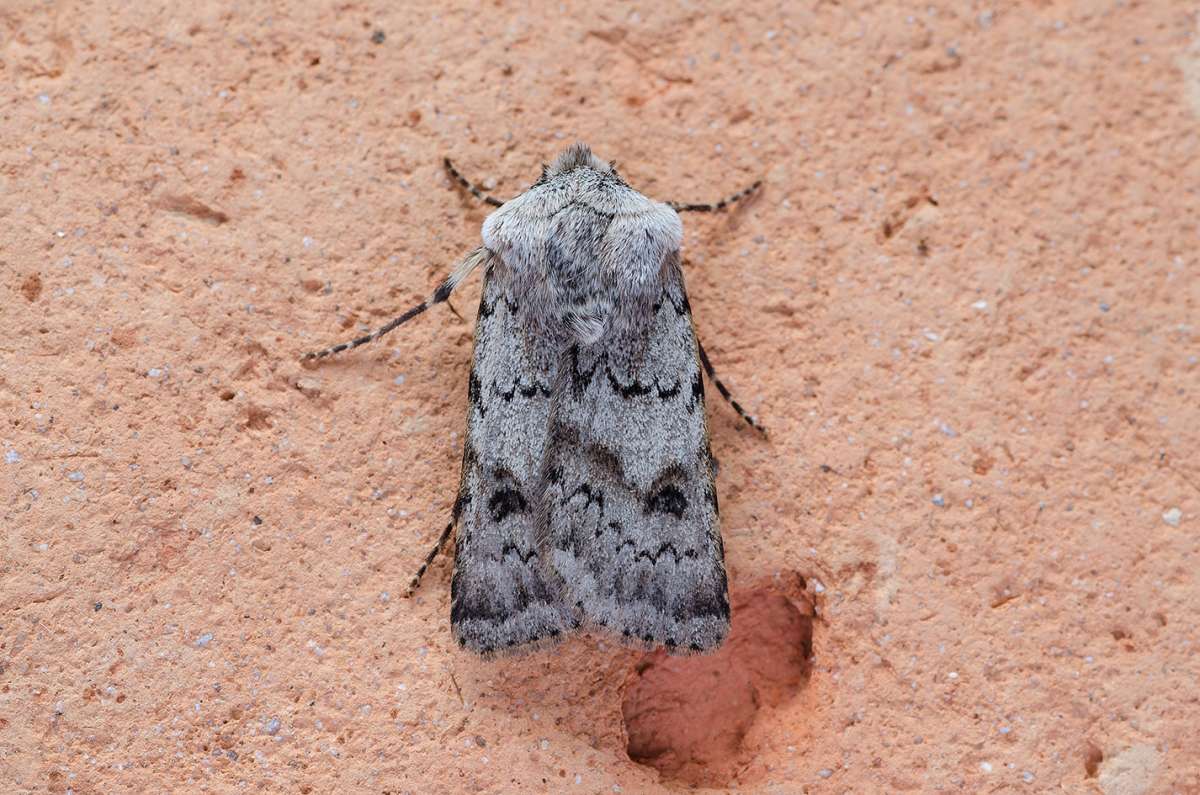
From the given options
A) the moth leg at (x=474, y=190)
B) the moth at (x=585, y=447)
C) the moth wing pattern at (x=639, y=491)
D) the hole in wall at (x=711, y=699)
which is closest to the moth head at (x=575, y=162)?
the moth at (x=585, y=447)

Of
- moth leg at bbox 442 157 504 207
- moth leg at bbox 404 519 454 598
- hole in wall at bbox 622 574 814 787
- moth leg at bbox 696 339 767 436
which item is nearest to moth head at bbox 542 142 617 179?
moth leg at bbox 442 157 504 207

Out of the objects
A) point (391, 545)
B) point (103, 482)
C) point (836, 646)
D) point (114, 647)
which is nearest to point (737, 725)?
point (836, 646)

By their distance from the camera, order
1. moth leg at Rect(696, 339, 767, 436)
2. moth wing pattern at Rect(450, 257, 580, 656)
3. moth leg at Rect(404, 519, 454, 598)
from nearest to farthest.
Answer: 1. moth wing pattern at Rect(450, 257, 580, 656)
2. moth leg at Rect(404, 519, 454, 598)
3. moth leg at Rect(696, 339, 767, 436)

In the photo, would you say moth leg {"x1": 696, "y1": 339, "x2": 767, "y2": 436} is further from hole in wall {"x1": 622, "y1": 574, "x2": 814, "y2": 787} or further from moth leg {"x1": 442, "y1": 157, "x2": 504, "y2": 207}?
moth leg {"x1": 442, "y1": 157, "x2": 504, "y2": 207}

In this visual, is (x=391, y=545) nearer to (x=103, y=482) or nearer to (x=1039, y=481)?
(x=103, y=482)

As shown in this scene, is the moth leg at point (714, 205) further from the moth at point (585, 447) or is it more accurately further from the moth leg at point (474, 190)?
the moth leg at point (474, 190)

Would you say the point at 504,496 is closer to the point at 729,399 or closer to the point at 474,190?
the point at 729,399
